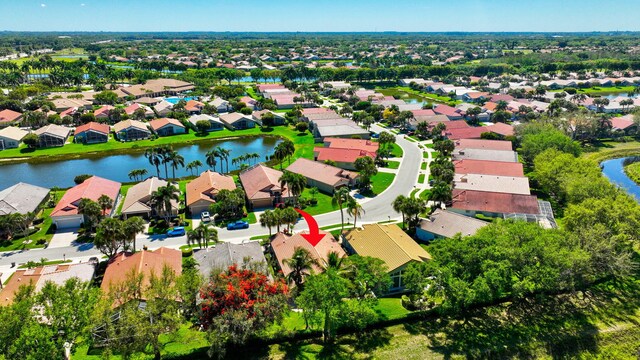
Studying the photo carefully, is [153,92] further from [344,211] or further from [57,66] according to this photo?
[344,211]

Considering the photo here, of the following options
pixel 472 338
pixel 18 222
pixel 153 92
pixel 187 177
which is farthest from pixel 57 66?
pixel 472 338

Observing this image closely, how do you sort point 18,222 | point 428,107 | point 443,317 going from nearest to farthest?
point 443,317 → point 18,222 → point 428,107

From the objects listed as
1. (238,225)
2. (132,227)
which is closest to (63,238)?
(132,227)

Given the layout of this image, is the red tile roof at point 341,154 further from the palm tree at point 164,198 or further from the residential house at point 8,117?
the residential house at point 8,117

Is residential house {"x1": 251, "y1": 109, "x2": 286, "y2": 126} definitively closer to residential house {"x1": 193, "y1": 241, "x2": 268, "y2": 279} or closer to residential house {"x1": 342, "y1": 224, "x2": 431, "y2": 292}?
residential house {"x1": 342, "y1": 224, "x2": 431, "y2": 292}

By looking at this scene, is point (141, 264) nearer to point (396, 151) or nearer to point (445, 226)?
point (445, 226)
